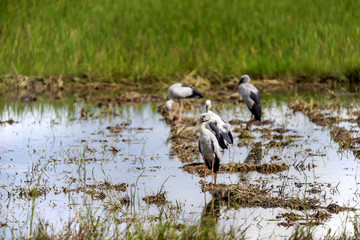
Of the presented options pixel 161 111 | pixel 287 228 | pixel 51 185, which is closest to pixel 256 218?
pixel 287 228

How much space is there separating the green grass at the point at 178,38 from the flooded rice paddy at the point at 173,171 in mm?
4444

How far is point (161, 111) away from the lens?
48.0 feet

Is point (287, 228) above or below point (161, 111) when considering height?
below

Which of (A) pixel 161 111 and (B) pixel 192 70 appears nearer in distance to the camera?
(A) pixel 161 111

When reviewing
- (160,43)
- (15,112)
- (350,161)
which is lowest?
(350,161)

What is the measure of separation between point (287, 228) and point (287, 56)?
14.1m

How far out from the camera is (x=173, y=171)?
28.5 feet

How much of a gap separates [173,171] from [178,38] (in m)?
12.6

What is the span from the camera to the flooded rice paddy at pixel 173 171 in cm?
638

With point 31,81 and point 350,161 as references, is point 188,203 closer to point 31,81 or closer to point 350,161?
point 350,161

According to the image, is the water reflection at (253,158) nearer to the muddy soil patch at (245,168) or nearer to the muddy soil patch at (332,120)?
the muddy soil patch at (245,168)

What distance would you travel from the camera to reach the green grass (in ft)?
63.0

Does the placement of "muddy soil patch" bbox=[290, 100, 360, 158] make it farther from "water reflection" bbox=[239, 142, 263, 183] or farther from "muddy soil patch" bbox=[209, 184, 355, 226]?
"muddy soil patch" bbox=[209, 184, 355, 226]

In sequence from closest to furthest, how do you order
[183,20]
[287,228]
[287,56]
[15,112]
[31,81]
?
[287,228] < [15,112] < [31,81] < [287,56] < [183,20]
